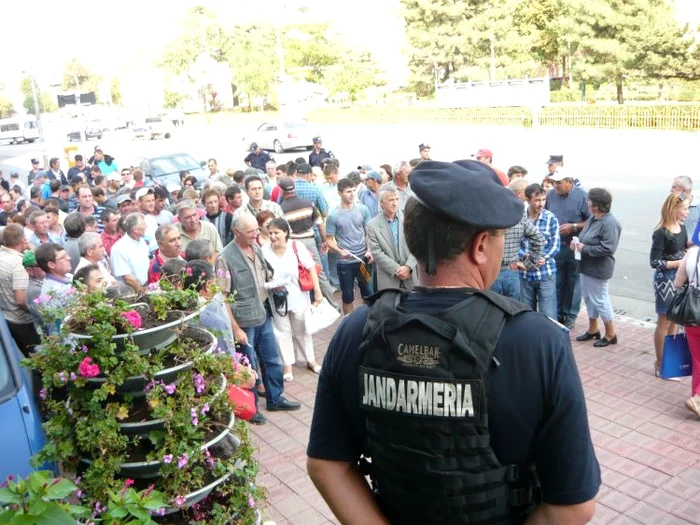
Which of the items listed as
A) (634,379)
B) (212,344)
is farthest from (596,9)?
(212,344)

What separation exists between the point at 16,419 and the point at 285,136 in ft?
102

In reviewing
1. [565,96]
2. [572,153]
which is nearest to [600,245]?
[572,153]

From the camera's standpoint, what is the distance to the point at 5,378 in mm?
4004

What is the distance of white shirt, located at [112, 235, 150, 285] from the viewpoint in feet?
A: 23.4

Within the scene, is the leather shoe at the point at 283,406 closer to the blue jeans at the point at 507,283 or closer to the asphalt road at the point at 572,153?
the blue jeans at the point at 507,283

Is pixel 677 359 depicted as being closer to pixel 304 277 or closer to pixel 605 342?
pixel 605 342

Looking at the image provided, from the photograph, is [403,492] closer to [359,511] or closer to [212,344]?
[359,511]

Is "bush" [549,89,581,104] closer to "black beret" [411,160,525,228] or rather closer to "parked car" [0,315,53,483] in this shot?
"parked car" [0,315,53,483]

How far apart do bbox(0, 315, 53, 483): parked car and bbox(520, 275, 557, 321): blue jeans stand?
18.0 feet

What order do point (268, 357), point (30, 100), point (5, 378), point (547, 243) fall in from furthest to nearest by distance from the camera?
1. point (30, 100)
2. point (547, 243)
3. point (268, 357)
4. point (5, 378)

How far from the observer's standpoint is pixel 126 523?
2668 millimetres

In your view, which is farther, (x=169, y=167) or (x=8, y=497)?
(x=169, y=167)

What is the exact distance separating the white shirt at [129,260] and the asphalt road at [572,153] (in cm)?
602

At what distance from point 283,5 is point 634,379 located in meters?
53.4
